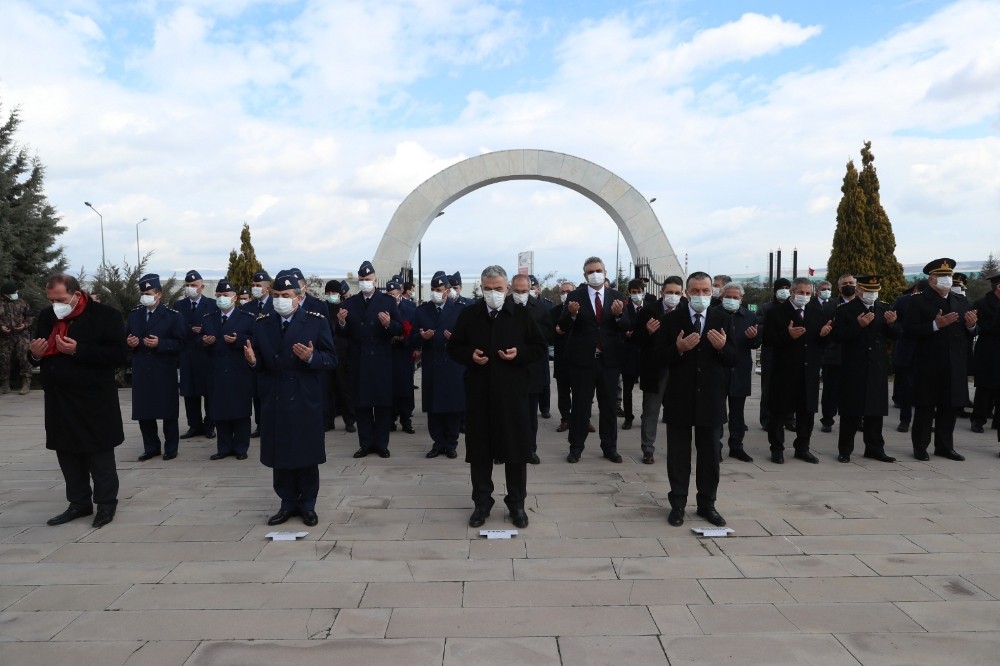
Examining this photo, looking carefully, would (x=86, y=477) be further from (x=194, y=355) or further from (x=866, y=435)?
(x=866, y=435)

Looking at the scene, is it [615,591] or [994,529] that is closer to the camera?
[615,591]

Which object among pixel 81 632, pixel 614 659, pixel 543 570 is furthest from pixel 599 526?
pixel 81 632

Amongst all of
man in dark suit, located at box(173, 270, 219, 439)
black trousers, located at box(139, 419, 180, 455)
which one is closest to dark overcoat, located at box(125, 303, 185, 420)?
black trousers, located at box(139, 419, 180, 455)

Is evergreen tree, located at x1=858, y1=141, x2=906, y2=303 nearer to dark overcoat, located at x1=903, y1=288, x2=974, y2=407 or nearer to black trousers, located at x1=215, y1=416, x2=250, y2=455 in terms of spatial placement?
dark overcoat, located at x1=903, y1=288, x2=974, y2=407

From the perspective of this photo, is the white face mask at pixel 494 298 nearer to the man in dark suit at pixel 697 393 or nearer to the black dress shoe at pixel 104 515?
the man in dark suit at pixel 697 393

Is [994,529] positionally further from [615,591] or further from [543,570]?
[543,570]

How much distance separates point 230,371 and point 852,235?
14.9 m

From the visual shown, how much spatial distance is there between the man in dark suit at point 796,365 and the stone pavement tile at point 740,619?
3687 millimetres

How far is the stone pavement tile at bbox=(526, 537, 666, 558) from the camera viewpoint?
440cm

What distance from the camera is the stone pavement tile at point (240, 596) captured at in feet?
12.1

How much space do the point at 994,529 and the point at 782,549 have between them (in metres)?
1.76

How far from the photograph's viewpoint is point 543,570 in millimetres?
4141

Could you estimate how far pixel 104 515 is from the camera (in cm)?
515

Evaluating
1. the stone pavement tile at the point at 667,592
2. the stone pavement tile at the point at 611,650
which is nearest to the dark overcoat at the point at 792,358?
the stone pavement tile at the point at 667,592
